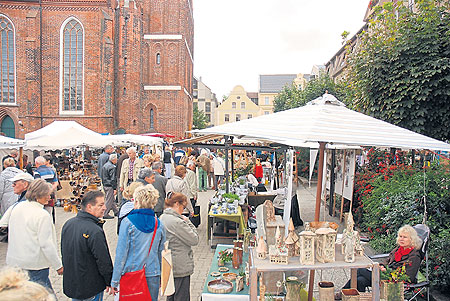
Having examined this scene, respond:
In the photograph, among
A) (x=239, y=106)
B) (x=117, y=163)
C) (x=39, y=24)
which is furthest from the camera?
(x=239, y=106)

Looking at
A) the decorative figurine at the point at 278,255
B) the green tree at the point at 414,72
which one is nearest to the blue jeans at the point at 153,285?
the decorative figurine at the point at 278,255

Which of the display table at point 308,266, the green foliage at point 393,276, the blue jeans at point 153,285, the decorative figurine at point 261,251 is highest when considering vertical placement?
the decorative figurine at point 261,251

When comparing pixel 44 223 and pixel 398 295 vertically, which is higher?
pixel 44 223

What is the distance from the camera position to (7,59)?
96.4ft

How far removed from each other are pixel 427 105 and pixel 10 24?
1274 inches

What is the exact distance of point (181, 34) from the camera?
3453cm

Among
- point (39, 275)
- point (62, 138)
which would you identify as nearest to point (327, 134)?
point (39, 275)

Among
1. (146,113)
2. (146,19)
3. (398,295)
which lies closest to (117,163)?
(398,295)

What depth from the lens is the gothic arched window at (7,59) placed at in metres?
29.3

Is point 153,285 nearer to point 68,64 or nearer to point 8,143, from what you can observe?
point 8,143

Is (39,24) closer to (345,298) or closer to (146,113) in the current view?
(146,113)

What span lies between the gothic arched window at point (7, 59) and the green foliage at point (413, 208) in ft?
98.8

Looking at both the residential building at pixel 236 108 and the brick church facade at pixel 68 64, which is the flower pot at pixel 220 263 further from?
the residential building at pixel 236 108

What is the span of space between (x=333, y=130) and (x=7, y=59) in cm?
3317
